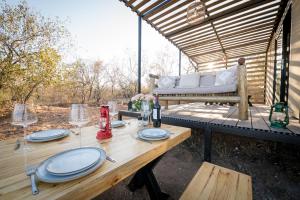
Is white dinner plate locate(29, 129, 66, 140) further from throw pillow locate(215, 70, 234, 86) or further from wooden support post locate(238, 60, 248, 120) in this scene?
throw pillow locate(215, 70, 234, 86)

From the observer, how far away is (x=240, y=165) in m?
1.76

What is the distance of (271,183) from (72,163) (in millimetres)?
1966

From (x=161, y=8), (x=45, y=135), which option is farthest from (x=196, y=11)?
(x=45, y=135)

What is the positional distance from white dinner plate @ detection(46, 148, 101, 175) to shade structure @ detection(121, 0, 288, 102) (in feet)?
11.2

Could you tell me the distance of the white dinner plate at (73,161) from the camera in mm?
482

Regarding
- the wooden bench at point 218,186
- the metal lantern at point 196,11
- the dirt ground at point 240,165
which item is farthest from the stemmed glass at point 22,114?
the metal lantern at point 196,11

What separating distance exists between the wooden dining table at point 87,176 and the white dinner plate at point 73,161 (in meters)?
0.04

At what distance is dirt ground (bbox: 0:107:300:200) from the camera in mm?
1358

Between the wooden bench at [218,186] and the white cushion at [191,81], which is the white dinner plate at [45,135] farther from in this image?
the white cushion at [191,81]

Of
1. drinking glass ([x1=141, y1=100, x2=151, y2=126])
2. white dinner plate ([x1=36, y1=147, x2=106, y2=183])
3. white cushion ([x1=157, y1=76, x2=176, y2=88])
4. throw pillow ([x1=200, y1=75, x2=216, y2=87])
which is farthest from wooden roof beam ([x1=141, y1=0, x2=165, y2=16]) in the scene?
white dinner plate ([x1=36, y1=147, x2=106, y2=183])

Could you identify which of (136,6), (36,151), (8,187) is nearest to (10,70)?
(136,6)

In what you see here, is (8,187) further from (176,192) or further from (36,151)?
(176,192)

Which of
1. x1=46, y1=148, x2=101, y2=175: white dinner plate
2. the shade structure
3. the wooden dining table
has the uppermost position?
the shade structure

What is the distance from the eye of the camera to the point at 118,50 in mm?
7918
